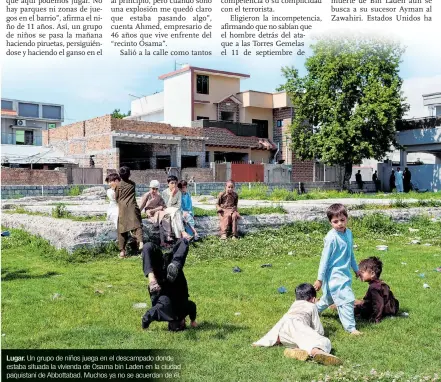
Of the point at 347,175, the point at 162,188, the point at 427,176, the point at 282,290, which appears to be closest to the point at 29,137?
the point at 162,188

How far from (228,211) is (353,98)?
642 inches

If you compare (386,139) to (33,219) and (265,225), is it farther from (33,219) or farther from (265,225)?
(33,219)

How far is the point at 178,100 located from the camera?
101 feet

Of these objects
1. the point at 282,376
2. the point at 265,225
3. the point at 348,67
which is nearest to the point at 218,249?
the point at 265,225

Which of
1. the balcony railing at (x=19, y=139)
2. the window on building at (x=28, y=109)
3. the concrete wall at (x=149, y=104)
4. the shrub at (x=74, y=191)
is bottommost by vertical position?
the shrub at (x=74, y=191)

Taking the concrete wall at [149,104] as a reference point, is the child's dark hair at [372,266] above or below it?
below

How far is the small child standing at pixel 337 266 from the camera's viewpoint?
15.4 feet

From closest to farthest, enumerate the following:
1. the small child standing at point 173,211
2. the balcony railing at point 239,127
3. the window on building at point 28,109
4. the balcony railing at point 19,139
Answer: the small child standing at point 173,211, the balcony railing at point 239,127, the balcony railing at point 19,139, the window on building at point 28,109

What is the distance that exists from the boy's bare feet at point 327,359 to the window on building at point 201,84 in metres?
27.8

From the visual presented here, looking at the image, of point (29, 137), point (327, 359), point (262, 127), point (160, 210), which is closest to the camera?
point (327, 359)

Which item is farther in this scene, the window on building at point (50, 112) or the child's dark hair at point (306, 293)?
the window on building at point (50, 112)

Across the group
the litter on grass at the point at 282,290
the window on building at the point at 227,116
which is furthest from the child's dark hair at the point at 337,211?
the window on building at the point at 227,116

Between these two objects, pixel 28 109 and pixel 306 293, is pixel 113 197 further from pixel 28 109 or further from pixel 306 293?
pixel 28 109

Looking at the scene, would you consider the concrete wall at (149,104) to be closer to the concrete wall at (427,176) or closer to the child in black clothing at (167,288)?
the concrete wall at (427,176)
